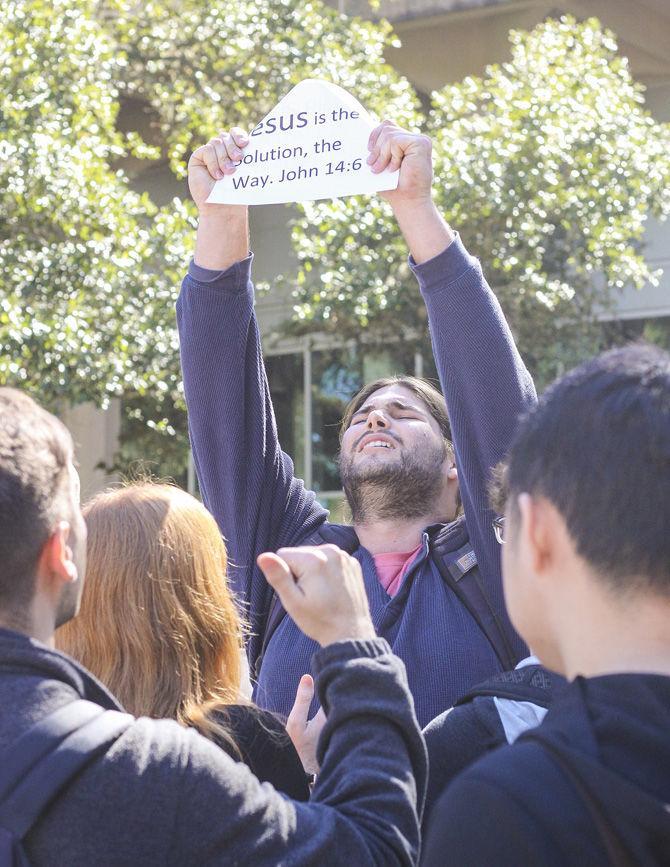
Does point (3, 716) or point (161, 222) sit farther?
point (161, 222)

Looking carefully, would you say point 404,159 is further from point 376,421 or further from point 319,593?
point 319,593

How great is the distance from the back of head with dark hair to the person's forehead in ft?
6.59

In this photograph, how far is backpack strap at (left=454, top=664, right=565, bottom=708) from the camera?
232cm

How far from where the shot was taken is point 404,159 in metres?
2.96

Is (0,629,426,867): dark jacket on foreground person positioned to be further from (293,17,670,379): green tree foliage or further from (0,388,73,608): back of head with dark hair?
(293,17,670,379): green tree foliage

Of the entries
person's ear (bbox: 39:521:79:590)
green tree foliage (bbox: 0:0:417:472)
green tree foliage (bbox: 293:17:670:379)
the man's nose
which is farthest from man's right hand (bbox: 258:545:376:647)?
green tree foliage (bbox: 293:17:670:379)

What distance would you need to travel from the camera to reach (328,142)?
304cm

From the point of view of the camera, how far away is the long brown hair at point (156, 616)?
216 centimetres

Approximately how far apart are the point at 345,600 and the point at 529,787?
58 cm

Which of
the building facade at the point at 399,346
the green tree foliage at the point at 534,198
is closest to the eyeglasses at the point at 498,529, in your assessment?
the green tree foliage at the point at 534,198

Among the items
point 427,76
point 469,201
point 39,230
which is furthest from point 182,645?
point 427,76

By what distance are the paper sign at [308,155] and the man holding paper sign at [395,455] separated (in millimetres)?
41

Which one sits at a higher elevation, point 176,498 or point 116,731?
point 176,498

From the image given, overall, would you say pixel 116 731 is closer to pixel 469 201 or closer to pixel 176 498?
pixel 176 498
